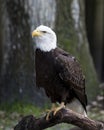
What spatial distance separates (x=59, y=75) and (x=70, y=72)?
0.18 meters

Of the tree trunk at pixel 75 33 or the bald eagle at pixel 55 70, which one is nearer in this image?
the bald eagle at pixel 55 70

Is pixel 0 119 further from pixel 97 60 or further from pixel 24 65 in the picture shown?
pixel 97 60

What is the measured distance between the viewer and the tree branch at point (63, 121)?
322 inches

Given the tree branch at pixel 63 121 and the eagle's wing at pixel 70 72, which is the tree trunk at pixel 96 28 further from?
the tree branch at pixel 63 121

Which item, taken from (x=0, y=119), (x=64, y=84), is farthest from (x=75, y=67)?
(x=0, y=119)

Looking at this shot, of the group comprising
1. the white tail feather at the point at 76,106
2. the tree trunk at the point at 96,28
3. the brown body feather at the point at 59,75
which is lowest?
the tree trunk at the point at 96,28

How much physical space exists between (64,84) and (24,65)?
14.1 feet

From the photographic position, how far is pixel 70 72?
27.9ft

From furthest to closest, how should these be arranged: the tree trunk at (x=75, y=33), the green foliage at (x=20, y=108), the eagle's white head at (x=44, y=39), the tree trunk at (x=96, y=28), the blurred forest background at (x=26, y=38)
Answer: the tree trunk at (x=96, y=28), the tree trunk at (x=75, y=33), the blurred forest background at (x=26, y=38), the green foliage at (x=20, y=108), the eagle's white head at (x=44, y=39)

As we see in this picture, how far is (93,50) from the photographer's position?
656 inches

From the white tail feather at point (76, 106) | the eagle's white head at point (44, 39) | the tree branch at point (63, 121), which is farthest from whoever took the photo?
the white tail feather at point (76, 106)

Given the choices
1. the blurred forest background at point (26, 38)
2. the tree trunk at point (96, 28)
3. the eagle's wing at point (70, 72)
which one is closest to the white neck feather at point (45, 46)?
the eagle's wing at point (70, 72)

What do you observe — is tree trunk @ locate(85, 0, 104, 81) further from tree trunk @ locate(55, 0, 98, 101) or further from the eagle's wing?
the eagle's wing

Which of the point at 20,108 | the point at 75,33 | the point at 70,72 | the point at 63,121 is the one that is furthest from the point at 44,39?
the point at 75,33
